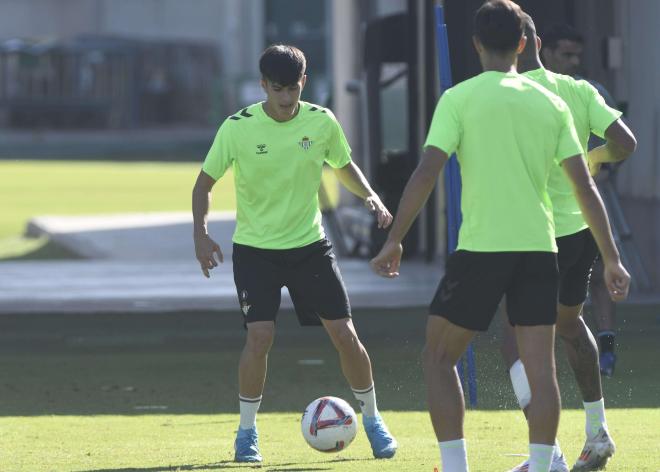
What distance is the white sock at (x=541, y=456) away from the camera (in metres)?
5.82

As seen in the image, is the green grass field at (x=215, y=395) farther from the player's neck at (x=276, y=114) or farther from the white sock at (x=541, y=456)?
the player's neck at (x=276, y=114)

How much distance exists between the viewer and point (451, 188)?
913cm

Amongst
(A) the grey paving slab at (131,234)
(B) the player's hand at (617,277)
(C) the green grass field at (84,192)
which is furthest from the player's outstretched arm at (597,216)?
(C) the green grass field at (84,192)

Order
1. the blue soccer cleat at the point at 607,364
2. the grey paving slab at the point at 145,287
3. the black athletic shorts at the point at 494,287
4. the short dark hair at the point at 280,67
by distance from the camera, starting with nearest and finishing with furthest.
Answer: the black athletic shorts at the point at 494,287, the short dark hair at the point at 280,67, the blue soccer cleat at the point at 607,364, the grey paving slab at the point at 145,287

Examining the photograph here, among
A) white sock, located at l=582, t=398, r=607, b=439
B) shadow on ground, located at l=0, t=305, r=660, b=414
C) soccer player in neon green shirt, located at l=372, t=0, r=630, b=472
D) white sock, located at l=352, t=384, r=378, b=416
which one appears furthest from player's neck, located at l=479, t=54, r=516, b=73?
shadow on ground, located at l=0, t=305, r=660, b=414

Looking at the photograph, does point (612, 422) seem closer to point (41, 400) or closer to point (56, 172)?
point (41, 400)

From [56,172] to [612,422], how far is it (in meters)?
31.2

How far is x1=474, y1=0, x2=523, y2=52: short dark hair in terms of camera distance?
5742mm

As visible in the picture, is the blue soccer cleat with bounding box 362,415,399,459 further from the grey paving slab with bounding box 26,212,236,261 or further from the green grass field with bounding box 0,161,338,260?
the green grass field with bounding box 0,161,338,260

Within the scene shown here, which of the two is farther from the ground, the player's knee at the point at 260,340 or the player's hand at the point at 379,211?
the player's hand at the point at 379,211

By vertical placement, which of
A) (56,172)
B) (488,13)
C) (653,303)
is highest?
(488,13)

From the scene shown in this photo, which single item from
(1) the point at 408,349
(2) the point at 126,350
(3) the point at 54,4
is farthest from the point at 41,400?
(3) the point at 54,4

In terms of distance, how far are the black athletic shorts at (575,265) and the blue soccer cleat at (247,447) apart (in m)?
1.49

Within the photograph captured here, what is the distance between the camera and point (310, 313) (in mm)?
7383
